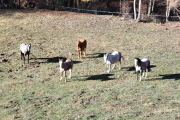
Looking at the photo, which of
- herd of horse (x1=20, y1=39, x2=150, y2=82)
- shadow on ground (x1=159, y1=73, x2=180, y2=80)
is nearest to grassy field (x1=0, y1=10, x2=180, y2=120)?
shadow on ground (x1=159, y1=73, x2=180, y2=80)

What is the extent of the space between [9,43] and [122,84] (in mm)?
14853

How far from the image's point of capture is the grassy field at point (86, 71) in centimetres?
1316

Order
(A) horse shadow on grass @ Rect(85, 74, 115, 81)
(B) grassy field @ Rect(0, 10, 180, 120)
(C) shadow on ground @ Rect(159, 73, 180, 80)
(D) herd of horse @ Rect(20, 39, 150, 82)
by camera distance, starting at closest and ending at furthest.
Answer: (B) grassy field @ Rect(0, 10, 180, 120) → (D) herd of horse @ Rect(20, 39, 150, 82) → (C) shadow on ground @ Rect(159, 73, 180, 80) → (A) horse shadow on grass @ Rect(85, 74, 115, 81)

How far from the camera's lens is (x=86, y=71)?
19672mm

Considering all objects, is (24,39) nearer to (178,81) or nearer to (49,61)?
(49,61)

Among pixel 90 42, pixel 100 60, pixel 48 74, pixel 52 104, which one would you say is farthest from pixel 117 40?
pixel 52 104

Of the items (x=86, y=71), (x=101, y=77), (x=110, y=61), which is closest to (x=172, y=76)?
(x=110, y=61)

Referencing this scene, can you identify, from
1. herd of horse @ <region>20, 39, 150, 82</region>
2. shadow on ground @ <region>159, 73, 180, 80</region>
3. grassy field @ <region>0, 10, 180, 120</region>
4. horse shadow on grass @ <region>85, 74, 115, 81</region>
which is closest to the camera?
grassy field @ <region>0, 10, 180, 120</region>

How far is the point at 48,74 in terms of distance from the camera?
1917 cm

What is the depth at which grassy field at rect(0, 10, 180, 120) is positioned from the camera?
518 inches

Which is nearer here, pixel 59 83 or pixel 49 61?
pixel 59 83

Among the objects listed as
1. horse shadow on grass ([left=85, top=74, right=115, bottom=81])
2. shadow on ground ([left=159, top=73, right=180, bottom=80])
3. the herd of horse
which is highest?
the herd of horse

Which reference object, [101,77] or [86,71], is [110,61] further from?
[86,71]

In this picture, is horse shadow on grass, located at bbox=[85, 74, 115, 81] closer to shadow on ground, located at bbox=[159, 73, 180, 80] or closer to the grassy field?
the grassy field
